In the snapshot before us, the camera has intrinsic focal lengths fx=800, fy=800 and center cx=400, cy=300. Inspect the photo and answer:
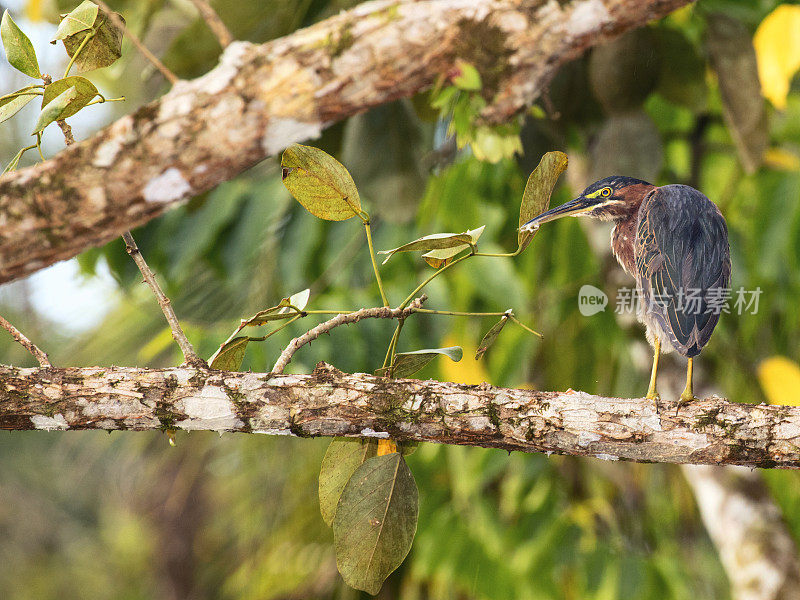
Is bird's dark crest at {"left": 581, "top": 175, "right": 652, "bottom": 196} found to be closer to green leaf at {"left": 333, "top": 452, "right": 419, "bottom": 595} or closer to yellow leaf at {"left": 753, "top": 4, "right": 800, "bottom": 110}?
green leaf at {"left": 333, "top": 452, "right": 419, "bottom": 595}

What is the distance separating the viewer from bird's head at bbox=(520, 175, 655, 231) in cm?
52

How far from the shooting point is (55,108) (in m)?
0.52

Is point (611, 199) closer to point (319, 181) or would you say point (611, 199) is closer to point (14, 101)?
point (319, 181)

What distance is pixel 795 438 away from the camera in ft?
1.82

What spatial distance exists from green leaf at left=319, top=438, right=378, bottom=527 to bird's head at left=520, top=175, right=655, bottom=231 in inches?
8.6

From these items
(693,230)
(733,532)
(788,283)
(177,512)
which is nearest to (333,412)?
(693,230)

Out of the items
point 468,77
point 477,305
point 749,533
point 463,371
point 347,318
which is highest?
point 347,318

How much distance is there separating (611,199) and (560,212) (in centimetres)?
6

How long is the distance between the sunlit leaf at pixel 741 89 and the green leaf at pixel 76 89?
3.10ft

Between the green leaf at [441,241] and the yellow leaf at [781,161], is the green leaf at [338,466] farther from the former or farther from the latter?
the yellow leaf at [781,161]

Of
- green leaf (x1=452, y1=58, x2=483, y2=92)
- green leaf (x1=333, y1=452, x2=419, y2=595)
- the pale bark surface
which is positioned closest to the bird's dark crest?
green leaf (x1=333, y1=452, x2=419, y2=595)

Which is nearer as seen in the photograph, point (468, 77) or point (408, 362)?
point (408, 362)

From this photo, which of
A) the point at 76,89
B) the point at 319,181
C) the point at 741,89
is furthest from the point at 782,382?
the point at 76,89

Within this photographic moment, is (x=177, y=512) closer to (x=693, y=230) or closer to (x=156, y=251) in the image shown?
(x=156, y=251)
